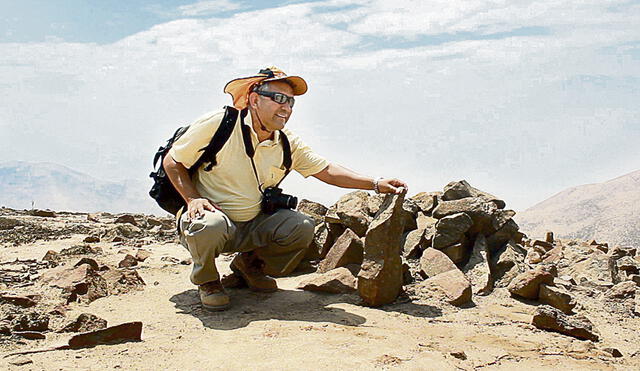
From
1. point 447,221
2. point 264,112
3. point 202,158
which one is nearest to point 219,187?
point 202,158

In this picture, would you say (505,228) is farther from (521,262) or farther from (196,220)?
(196,220)

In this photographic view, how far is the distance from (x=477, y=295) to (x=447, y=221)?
0.72m

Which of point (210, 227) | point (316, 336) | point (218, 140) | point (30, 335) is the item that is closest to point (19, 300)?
point (30, 335)

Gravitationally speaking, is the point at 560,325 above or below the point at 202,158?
below

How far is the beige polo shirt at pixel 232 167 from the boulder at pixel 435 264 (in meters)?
1.45

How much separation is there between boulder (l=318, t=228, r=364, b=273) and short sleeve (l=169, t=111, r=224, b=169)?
1527 mm

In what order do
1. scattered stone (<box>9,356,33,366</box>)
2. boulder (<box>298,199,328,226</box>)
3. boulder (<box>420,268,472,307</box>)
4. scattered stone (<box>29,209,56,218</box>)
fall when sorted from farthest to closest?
1. scattered stone (<box>29,209,56,218</box>)
2. boulder (<box>298,199,328,226</box>)
3. boulder (<box>420,268,472,307</box>)
4. scattered stone (<box>9,356,33,366</box>)

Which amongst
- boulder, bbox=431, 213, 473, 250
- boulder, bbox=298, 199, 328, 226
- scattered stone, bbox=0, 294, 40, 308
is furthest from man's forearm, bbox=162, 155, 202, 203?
boulder, bbox=431, 213, 473, 250

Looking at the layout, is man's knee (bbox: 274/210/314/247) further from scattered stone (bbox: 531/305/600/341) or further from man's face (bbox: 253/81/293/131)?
scattered stone (bbox: 531/305/600/341)

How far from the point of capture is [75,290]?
4.56m

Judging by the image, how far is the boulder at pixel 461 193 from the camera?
18.7 feet

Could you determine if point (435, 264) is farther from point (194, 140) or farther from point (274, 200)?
point (194, 140)

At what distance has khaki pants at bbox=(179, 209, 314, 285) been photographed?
13.5 feet

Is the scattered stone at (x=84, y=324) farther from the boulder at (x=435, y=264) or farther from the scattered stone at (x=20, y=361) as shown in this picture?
the boulder at (x=435, y=264)
